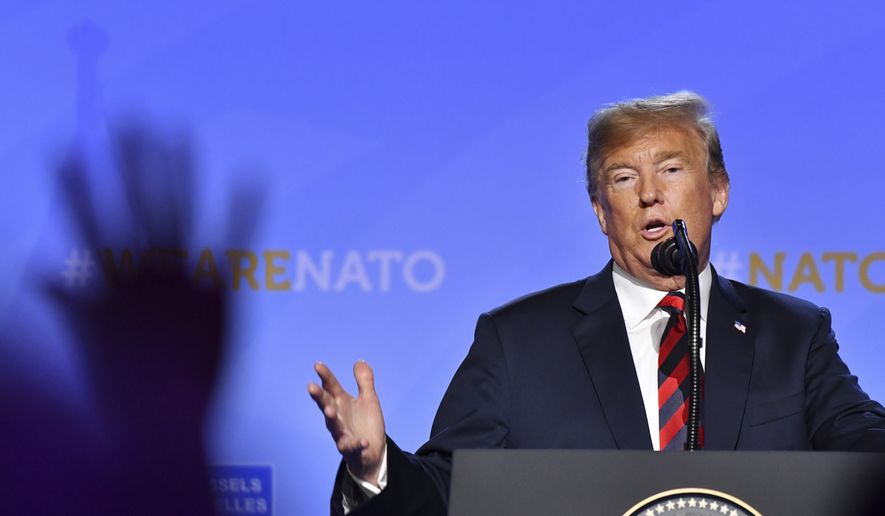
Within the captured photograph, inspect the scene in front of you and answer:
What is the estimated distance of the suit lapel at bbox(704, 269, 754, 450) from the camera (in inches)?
71.6

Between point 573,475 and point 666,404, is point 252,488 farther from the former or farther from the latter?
point 573,475

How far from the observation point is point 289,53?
2.86 metres

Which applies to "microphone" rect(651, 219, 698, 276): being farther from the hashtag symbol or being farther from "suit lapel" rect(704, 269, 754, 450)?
the hashtag symbol

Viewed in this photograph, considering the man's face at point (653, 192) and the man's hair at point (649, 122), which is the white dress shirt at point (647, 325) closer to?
the man's face at point (653, 192)

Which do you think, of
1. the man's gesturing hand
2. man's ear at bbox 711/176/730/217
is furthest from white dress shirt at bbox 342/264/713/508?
the man's gesturing hand

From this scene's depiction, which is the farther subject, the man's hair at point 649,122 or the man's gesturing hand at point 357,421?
the man's hair at point 649,122

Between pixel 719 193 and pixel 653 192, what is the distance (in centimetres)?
21

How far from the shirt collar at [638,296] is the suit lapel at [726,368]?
0.02m

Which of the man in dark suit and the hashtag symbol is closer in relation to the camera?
the man in dark suit

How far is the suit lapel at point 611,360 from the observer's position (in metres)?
1.81

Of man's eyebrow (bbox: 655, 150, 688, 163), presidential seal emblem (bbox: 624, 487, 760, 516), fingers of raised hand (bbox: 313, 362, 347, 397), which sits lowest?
presidential seal emblem (bbox: 624, 487, 760, 516)

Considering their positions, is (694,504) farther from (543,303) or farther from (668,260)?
(543,303)

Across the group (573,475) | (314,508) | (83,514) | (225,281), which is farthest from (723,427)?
(83,514)

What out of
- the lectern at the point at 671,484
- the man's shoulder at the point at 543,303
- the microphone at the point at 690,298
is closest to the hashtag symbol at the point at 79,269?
the man's shoulder at the point at 543,303
